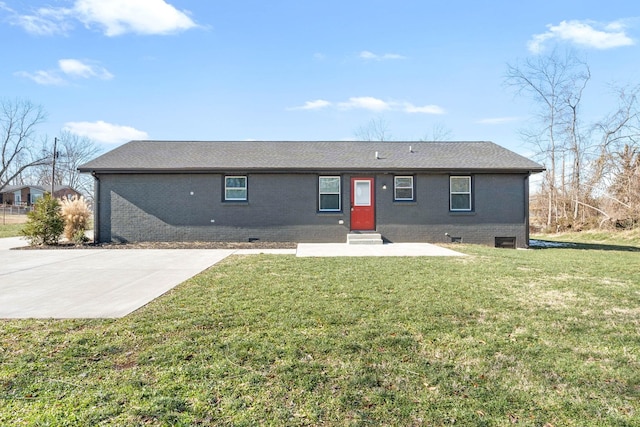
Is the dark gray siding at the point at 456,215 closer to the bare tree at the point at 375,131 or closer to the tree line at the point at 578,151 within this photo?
the tree line at the point at 578,151

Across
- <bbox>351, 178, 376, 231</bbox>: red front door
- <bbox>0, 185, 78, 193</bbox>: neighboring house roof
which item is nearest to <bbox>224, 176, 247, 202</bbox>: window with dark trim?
<bbox>351, 178, 376, 231</bbox>: red front door

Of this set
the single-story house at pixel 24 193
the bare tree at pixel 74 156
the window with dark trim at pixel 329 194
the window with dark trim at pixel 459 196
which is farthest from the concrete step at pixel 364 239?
the single-story house at pixel 24 193

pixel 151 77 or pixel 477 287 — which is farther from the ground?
pixel 151 77

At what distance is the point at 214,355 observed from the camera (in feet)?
9.91

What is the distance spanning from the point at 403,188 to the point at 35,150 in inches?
1884

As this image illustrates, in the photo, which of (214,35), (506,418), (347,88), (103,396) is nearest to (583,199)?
(347,88)

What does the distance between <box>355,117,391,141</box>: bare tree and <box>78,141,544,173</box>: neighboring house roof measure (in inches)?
771

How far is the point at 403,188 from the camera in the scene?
12.9 metres

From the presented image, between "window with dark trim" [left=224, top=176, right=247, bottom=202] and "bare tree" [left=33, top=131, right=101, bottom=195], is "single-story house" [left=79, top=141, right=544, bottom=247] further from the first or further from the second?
"bare tree" [left=33, top=131, right=101, bottom=195]

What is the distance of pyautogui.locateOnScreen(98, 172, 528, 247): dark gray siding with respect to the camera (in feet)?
41.1

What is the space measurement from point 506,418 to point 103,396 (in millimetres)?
2666

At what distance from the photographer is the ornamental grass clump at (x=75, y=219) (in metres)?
12.9

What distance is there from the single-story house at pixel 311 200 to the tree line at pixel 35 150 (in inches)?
1122

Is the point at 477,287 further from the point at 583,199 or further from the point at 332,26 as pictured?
the point at 583,199
